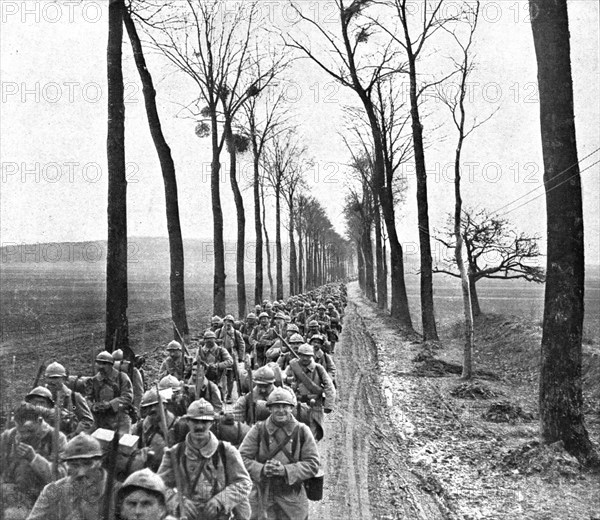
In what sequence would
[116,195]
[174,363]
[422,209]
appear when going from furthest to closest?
[422,209] → [116,195] → [174,363]

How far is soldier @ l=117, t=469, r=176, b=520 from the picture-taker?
3.55m

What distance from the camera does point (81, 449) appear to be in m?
4.01

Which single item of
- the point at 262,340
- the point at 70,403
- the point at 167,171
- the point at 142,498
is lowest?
the point at 262,340

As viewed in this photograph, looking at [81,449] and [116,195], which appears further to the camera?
[116,195]

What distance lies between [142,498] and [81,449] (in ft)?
2.44

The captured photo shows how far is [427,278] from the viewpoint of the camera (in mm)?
18906

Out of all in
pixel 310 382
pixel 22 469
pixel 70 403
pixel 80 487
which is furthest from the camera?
pixel 310 382

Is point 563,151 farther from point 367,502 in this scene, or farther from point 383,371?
point 383,371

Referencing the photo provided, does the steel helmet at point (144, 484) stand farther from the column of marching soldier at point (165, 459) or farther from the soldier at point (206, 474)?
the soldier at point (206, 474)

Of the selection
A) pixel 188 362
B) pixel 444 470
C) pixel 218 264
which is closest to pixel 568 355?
pixel 444 470

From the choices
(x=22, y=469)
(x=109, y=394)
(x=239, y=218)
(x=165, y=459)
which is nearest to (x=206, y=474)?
(x=165, y=459)

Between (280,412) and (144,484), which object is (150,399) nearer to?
(280,412)

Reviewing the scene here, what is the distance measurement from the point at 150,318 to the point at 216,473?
28.2 meters

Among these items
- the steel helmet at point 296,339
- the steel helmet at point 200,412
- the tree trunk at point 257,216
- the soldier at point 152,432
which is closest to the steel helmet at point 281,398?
the steel helmet at point 200,412
